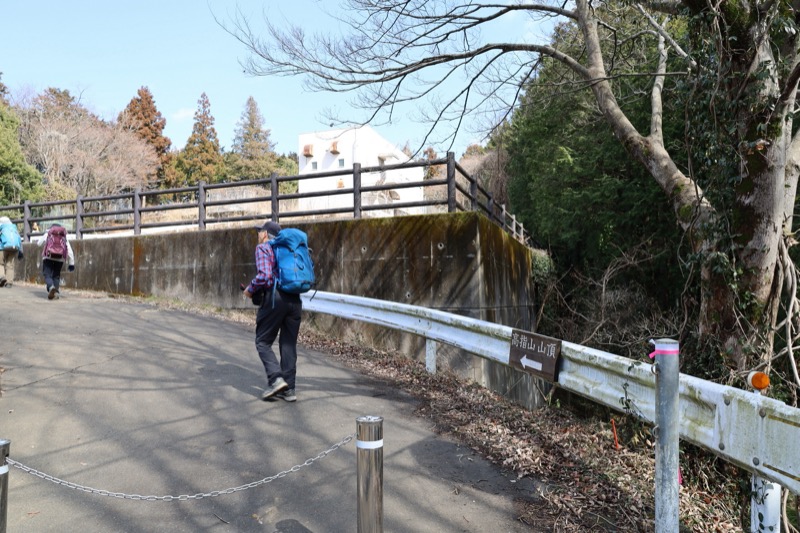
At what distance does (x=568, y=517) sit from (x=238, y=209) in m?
31.9

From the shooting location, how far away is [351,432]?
522 cm

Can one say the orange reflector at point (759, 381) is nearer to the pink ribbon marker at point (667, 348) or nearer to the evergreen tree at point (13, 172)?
the pink ribbon marker at point (667, 348)

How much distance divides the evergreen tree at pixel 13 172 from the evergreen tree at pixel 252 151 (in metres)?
31.2

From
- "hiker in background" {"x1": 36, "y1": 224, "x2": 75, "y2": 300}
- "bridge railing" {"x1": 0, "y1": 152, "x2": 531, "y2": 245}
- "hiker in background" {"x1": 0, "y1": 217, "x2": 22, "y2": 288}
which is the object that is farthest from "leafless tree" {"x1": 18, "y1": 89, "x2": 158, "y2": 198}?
"hiker in background" {"x1": 36, "y1": 224, "x2": 75, "y2": 300}

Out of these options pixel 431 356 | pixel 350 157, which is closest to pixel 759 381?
pixel 431 356

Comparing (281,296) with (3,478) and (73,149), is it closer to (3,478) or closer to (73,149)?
(3,478)

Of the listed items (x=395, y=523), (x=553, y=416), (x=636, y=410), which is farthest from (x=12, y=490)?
(x=553, y=416)

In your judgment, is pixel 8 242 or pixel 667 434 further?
pixel 8 242

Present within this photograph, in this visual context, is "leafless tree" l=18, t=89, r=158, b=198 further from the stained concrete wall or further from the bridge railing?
the stained concrete wall

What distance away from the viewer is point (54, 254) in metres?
11.7

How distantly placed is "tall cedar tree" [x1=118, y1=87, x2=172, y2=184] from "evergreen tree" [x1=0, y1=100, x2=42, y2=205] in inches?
713

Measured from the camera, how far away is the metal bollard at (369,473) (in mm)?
2959

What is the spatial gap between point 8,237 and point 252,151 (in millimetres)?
54872

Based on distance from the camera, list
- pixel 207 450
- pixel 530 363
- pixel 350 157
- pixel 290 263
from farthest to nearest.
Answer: pixel 350 157, pixel 290 263, pixel 530 363, pixel 207 450
